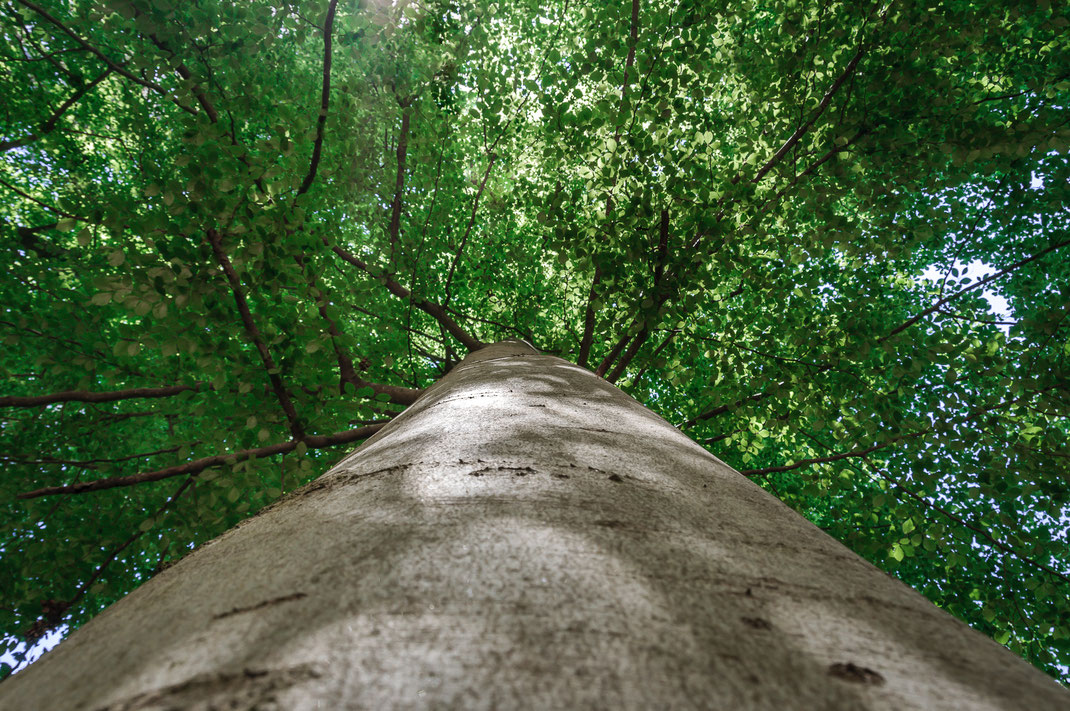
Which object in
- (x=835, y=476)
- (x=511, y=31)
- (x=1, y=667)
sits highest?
(x=511, y=31)

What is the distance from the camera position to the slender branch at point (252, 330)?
270cm

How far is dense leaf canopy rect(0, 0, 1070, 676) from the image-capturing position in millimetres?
2924

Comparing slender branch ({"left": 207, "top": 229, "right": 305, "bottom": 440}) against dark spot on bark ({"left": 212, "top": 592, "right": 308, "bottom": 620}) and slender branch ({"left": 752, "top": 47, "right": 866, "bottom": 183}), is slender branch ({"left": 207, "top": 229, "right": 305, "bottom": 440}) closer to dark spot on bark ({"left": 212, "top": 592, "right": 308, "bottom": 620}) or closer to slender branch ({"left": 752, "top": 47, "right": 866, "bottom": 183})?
dark spot on bark ({"left": 212, "top": 592, "right": 308, "bottom": 620})

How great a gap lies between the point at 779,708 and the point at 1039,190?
5821mm

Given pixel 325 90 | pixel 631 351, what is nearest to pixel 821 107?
pixel 631 351

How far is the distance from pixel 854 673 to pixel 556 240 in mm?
4307

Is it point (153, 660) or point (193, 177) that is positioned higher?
point (193, 177)

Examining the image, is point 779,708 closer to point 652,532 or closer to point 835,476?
point 652,532

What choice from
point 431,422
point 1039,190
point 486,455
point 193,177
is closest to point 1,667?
point 193,177

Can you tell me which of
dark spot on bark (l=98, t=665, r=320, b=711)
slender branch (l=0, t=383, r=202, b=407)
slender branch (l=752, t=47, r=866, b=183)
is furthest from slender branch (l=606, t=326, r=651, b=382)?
dark spot on bark (l=98, t=665, r=320, b=711)

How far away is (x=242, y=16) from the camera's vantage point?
2930 millimetres

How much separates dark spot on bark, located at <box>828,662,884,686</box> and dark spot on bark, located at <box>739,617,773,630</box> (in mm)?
79

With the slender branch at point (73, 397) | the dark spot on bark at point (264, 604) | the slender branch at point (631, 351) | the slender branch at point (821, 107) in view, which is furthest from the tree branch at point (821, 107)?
the slender branch at point (73, 397)

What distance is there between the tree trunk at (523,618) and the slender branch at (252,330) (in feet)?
7.24
